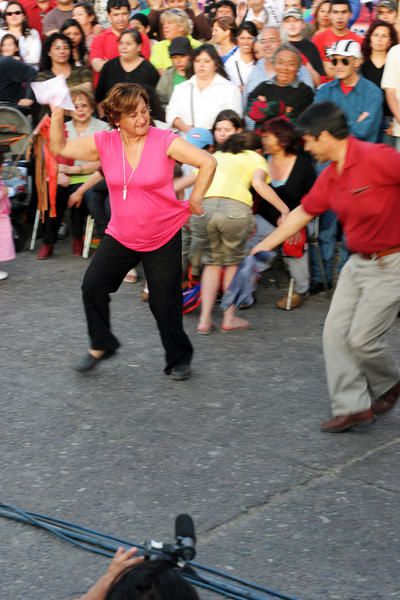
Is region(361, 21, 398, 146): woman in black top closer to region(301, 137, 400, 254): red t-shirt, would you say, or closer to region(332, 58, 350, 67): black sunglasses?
region(332, 58, 350, 67): black sunglasses

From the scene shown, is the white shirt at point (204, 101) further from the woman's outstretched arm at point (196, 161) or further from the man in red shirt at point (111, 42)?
the woman's outstretched arm at point (196, 161)

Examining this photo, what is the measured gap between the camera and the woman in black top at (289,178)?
7.97m

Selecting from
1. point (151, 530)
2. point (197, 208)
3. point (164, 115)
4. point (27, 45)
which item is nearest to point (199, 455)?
point (151, 530)

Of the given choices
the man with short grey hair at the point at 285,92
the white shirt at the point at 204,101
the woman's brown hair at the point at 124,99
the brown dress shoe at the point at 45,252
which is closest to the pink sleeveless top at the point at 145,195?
the woman's brown hair at the point at 124,99

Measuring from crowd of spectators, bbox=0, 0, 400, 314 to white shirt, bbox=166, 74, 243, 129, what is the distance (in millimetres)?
12

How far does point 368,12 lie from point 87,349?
234 inches

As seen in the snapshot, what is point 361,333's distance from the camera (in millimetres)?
5461

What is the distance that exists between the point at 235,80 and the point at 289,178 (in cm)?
217

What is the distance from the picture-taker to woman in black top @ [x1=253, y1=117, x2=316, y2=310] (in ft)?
26.2

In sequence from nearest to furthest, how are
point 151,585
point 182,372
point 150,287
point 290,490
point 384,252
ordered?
point 151,585 < point 290,490 < point 384,252 < point 150,287 < point 182,372

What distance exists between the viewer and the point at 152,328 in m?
7.61

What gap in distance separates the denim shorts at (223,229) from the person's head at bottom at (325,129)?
2.13 m

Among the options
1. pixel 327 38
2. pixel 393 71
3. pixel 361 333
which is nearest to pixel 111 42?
pixel 327 38

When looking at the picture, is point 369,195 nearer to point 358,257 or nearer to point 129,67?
point 358,257
